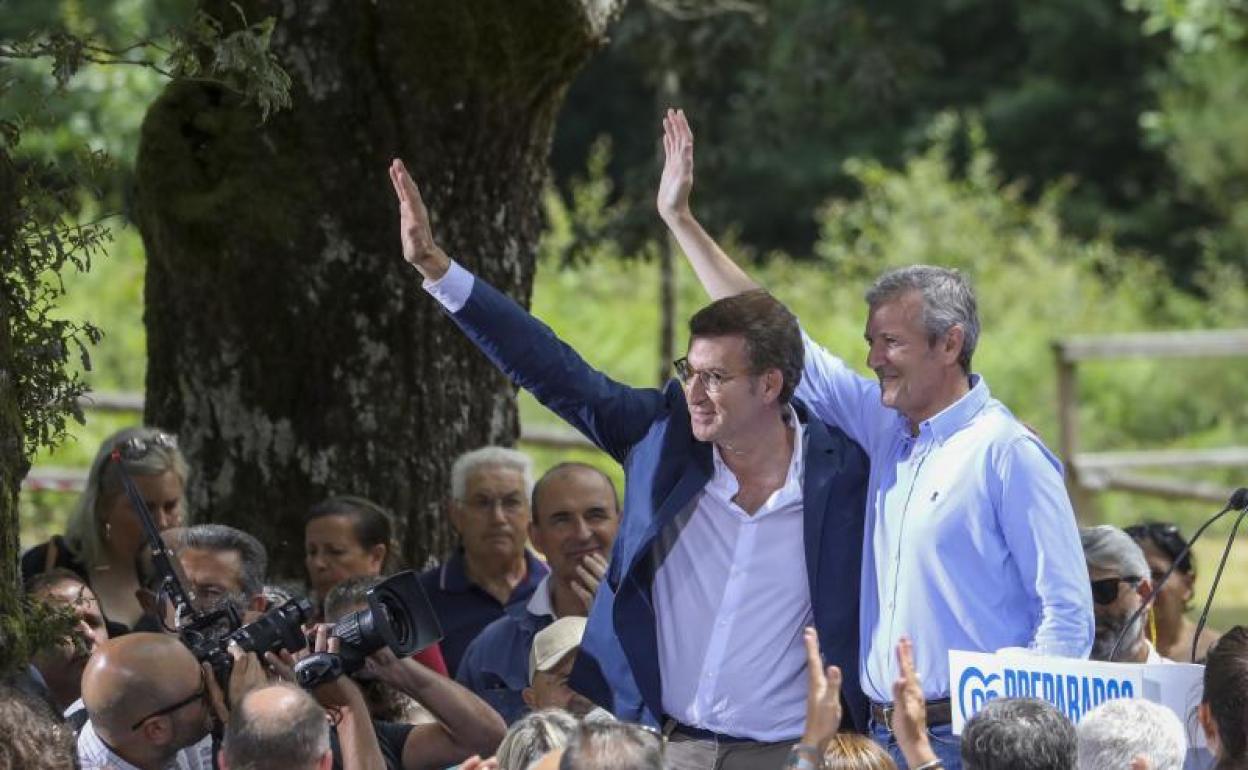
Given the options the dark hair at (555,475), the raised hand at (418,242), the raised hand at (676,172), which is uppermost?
the raised hand at (676,172)

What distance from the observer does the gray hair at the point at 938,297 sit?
529 centimetres

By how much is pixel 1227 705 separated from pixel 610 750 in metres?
1.38

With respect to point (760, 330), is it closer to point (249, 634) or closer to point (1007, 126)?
point (249, 634)

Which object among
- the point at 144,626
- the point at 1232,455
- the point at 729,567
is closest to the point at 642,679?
A: the point at 729,567

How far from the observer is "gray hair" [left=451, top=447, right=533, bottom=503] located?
7199 millimetres

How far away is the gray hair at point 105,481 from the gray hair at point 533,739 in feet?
7.90

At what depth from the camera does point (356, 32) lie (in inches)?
282

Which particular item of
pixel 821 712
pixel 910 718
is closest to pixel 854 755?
pixel 910 718

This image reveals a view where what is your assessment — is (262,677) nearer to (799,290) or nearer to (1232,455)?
(1232,455)

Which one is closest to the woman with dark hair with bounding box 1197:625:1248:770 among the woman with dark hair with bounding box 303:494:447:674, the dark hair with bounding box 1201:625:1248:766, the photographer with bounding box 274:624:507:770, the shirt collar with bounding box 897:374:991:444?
the dark hair with bounding box 1201:625:1248:766

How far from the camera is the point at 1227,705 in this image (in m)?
4.67

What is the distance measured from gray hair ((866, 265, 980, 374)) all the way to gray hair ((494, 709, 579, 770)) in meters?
1.30

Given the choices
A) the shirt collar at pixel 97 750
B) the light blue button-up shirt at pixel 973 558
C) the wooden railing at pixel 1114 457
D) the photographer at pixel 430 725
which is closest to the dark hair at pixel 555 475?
the photographer at pixel 430 725

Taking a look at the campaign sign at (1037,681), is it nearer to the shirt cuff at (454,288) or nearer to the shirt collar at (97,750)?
the shirt cuff at (454,288)
